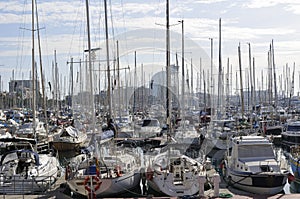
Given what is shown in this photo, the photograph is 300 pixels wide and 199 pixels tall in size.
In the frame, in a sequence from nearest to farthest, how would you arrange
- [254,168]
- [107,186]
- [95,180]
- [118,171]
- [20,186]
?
[95,180] → [107,186] → [118,171] → [20,186] → [254,168]

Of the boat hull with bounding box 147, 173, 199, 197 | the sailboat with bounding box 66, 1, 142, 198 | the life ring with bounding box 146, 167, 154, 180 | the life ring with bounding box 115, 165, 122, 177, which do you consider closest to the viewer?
the sailboat with bounding box 66, 1, 142, 198

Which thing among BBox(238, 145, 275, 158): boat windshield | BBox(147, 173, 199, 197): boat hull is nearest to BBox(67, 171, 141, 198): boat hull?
BBox(147, 173, 199, 197): boat hull

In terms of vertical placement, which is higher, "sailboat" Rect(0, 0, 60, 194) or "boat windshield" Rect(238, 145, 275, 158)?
"boat windshield" Rect(238, 145, 275, 158)

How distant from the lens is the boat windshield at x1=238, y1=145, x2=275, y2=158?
23.5 metres

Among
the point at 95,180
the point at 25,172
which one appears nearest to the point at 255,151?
the point at 95,180

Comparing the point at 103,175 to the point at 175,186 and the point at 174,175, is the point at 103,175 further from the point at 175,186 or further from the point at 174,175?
the point at 174,175

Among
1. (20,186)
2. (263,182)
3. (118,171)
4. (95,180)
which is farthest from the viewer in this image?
(20,186)

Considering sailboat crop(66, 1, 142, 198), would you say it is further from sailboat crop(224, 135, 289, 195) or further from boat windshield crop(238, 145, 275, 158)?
boat windshield crop(238, 145, 275, 158)

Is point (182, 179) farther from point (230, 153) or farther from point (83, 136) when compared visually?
point (83, 136)

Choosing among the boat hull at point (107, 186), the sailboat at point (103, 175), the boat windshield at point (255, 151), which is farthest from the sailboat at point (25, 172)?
the boat windshield at point (255, 151)

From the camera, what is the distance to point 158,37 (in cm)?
3403

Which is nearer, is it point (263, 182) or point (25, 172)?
point (263, 182)

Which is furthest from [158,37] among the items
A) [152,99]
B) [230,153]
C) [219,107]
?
[152,99]

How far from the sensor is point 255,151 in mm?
23641
